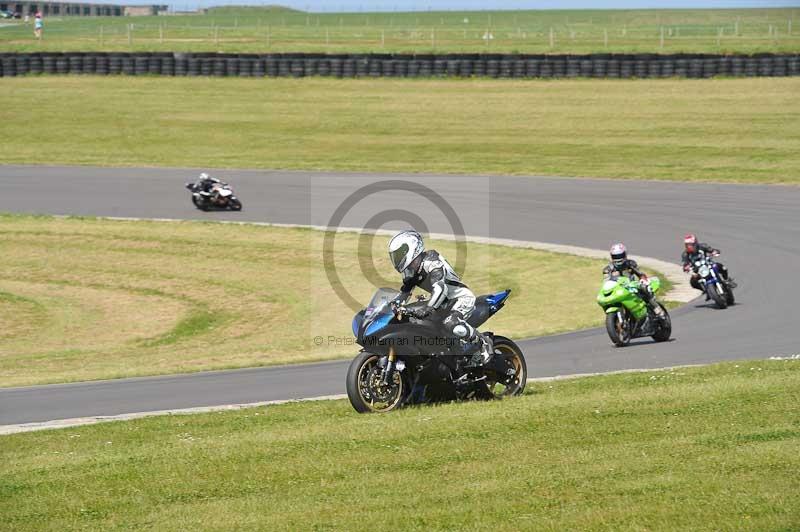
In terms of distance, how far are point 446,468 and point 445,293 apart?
2810mm

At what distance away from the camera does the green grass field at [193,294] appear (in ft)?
62.4

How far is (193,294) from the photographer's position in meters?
23.8

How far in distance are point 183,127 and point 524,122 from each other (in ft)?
50.6

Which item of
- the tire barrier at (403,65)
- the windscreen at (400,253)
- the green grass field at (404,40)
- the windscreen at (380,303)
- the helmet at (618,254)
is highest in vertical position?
the green grass field at (404,40)

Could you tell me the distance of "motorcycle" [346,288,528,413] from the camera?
37.2 ft

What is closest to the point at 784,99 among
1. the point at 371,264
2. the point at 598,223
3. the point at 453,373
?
the point at 598,223

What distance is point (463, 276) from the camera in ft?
82.2

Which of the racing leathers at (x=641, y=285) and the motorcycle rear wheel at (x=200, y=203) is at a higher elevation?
the racing leathers at (x=641, y=285)

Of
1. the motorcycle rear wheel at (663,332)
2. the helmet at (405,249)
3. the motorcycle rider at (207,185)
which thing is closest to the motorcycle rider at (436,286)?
the helmet at (405,249)

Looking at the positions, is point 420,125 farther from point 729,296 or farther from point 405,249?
point 405,249

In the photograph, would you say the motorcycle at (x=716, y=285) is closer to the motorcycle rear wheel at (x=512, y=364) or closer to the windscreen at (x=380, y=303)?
the motorcycle rear wheel at (x=512, y=364)

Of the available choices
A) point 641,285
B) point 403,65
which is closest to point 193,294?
point 641,285

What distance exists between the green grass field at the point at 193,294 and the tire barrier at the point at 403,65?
28.9 m

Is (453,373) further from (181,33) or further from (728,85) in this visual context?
(181,33)
